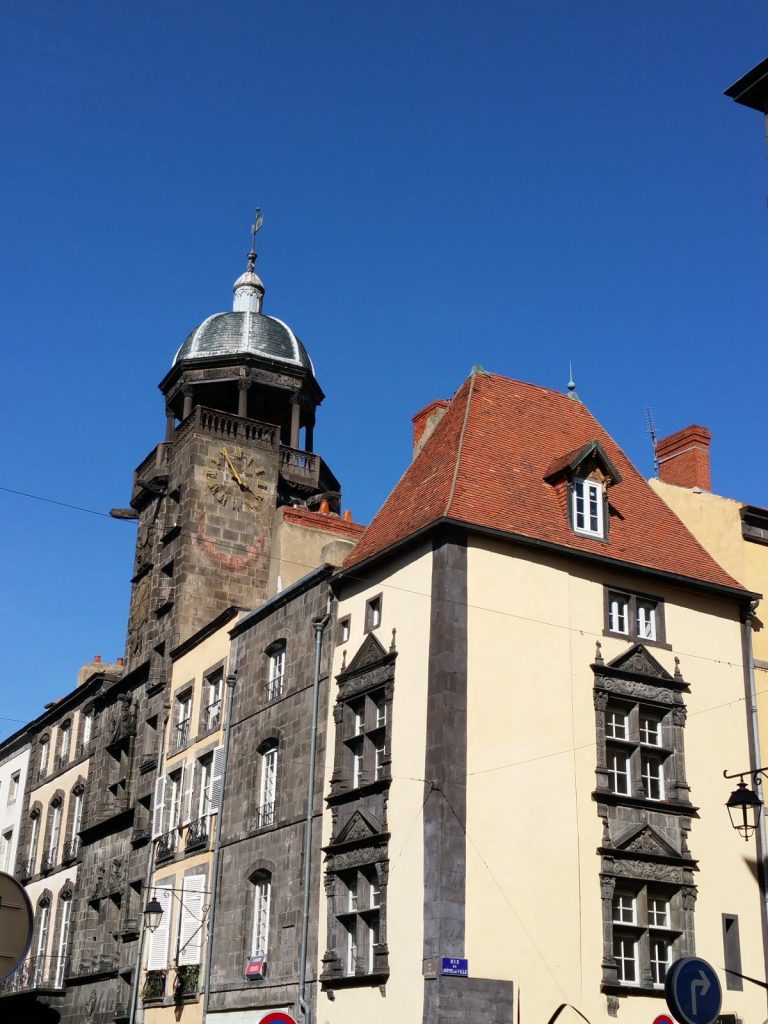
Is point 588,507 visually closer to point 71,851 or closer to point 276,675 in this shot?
point 276,675

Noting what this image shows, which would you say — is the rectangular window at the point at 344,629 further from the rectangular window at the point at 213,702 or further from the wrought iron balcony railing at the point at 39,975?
the wrought iron balcony railing at the point at 39,975

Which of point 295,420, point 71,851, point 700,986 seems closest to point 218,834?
point 71,851

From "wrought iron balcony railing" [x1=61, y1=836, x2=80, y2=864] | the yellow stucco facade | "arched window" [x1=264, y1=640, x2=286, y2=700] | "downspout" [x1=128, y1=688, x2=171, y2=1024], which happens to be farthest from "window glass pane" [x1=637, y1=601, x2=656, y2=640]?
"wrought iron balcony railing" [x1=61, y1=836, x2=80, y2=864]

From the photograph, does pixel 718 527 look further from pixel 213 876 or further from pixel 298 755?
pixel 213 876

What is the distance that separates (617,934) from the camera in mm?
23562

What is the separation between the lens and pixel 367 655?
25.7 metres

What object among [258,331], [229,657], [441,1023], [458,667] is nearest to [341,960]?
[441,1023]

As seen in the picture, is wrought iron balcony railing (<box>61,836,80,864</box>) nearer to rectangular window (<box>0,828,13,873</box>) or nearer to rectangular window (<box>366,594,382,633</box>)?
rectangular window (<box>0,828,13,873</box>)

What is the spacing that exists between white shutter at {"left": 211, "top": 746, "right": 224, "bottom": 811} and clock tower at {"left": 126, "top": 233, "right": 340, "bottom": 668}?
492 cm

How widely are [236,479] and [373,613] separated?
11276 millimetres

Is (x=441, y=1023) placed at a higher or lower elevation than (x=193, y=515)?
lower

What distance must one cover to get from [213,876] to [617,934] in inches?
388

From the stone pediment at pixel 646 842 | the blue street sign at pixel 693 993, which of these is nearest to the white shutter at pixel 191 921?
the stone pediment at pixel 646 842

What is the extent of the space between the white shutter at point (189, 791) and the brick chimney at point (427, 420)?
Answer: 939cm
